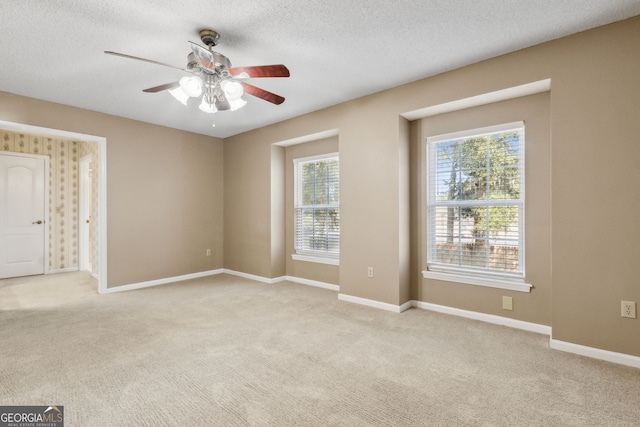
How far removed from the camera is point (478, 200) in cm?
344

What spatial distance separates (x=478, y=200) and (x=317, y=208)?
2.41 metres

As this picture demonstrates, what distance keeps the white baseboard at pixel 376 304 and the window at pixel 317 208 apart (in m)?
0.70

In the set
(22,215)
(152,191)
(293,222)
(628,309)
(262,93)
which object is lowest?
(628,309)

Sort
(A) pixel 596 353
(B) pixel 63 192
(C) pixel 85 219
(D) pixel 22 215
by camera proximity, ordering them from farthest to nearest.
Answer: (C) pixel 85 219 < (B) pixel 63 192 < (D) pixel 22 215 < (A) pixel 596 353

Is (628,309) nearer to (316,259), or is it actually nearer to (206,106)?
(316,259)

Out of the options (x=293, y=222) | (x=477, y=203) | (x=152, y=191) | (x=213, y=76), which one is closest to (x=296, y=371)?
(x=213, y=76)

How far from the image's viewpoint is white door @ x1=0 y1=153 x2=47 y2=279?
18.2 feet

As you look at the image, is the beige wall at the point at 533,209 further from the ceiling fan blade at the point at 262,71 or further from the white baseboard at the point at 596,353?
the ceiling fan blade at the point at 262,71

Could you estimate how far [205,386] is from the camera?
6.97 ft

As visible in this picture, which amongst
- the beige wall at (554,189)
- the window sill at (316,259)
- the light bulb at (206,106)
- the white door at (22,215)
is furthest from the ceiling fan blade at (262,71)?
the white door at (22,215)

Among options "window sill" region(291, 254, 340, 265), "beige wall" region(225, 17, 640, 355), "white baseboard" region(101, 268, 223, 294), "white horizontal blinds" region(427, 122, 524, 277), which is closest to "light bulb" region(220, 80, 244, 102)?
"beige wall" region(225, 17, 640, 355)

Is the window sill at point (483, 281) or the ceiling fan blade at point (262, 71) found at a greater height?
the ceiling fan blade at point (262, 71)

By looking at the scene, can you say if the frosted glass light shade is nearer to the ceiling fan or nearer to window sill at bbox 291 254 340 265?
the ceiling fan

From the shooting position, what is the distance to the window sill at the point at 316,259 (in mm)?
4793
